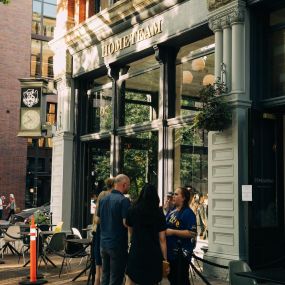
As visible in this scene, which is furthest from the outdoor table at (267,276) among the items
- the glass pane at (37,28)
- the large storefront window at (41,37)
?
the glass pane at (37,28)

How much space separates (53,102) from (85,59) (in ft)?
67.9

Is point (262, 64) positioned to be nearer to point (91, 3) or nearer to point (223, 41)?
point (223, 41)

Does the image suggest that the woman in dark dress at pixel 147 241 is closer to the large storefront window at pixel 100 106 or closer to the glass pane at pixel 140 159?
the glass pane at pixel 140 159

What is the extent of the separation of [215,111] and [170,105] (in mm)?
2935

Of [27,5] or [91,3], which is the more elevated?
[27,5]

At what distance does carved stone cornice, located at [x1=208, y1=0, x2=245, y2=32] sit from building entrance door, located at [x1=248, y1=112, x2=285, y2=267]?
1.88 meters

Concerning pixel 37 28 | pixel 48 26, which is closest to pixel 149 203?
pixel 37 28

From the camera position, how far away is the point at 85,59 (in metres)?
15.3

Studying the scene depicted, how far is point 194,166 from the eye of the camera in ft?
37.2

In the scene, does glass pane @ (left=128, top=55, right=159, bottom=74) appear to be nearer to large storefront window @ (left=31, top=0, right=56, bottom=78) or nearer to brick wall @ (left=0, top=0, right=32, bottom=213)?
brick wall @ (left=0, top=0, right=32, bottom=213)

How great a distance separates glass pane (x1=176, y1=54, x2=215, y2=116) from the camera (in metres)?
11.2

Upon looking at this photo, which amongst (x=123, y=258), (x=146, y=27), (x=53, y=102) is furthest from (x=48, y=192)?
(x=123, y=258)

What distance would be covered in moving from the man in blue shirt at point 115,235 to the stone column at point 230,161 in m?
3.24

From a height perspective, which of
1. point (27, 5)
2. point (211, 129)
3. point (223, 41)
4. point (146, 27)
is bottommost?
point (211, 129)
